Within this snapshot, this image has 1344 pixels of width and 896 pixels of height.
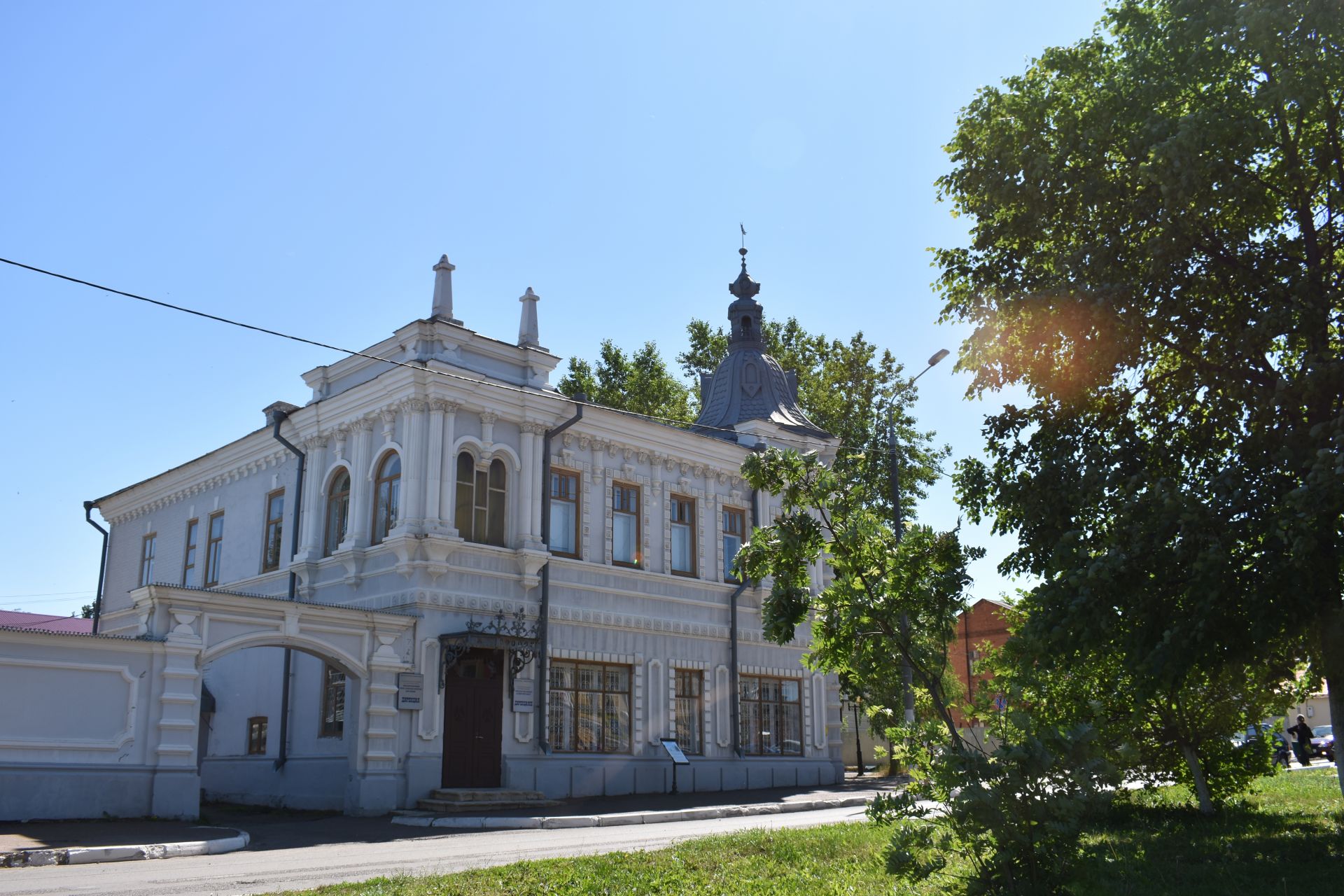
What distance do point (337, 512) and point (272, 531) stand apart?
277 cm

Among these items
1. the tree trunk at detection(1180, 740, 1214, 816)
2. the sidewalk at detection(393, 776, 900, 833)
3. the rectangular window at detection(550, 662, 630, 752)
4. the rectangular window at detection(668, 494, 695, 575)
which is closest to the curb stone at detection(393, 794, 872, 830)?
the sidewalk at detection(393, 776, 900, 833)

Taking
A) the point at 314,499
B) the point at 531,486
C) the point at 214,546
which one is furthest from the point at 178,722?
the point at 214,546

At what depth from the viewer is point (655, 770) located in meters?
23.6

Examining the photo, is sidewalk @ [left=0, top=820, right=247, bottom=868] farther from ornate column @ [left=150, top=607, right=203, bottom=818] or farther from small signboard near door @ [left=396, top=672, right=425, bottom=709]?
small signboard near door @ [left=396, top=672, right=425, bottom=709]

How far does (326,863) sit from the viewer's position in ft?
39.9

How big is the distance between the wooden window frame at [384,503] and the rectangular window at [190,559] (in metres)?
8.17

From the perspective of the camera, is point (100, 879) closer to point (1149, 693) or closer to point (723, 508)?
point (1149, 693)

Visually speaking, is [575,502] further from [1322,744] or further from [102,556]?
[1322,744]

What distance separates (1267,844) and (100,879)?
10.5m

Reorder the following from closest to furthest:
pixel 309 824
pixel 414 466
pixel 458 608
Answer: pixel 309 824
pixel 458 608
pixel 414 466

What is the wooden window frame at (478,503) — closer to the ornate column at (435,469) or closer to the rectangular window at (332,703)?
the ornate column at (435,469)

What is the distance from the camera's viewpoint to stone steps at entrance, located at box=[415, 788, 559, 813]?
19203mm

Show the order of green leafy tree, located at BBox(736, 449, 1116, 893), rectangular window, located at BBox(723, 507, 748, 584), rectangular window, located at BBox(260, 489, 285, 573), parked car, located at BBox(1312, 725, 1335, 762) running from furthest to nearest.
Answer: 1. parked car, located at BBox(1312, 725, 1335, 762)
2. rectangular window, located at BBox(723, 507, 748, 584)
3. rectangular window, located at BBox(260, 489, 285, 573)
4. green leafy tree, located at BBox(736, 449, 1116, 893)

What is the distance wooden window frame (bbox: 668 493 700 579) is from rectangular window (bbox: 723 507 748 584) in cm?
97
